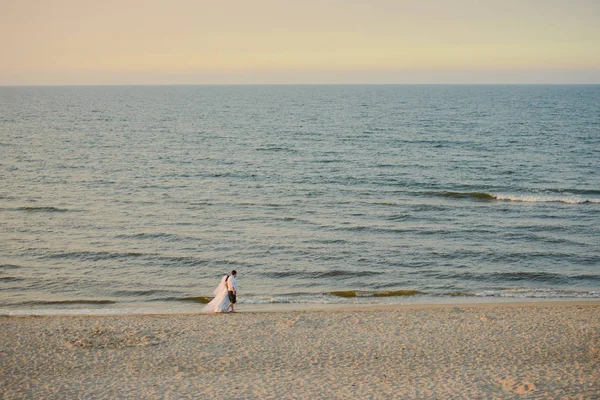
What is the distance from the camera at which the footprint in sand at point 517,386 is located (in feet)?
41.3

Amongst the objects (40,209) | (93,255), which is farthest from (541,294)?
(40,209)

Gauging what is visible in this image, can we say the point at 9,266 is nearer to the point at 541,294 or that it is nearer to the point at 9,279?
the point at 9,279

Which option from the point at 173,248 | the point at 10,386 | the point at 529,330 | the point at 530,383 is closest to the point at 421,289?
the point at 529,330

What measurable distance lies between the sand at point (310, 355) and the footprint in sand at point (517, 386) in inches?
1.7

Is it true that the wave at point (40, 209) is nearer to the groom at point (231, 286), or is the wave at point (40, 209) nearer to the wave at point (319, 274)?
the wave at point (319, 274)

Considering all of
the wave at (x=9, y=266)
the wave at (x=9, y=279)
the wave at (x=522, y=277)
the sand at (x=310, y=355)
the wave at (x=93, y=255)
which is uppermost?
the sand at (x=310, y=355)

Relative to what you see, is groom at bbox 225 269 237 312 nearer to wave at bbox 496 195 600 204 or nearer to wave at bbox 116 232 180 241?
wave at bbox 116 232 180 241

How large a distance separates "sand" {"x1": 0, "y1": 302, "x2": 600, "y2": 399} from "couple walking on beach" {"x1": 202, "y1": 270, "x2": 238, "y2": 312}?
71cm

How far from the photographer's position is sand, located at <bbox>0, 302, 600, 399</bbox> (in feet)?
42.0

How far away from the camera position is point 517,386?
12.8m

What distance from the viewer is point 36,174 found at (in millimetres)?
42938

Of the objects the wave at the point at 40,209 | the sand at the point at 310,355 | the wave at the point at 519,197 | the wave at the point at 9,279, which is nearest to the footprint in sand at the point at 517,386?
the sand at the point at 310,355

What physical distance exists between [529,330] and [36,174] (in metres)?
38.2

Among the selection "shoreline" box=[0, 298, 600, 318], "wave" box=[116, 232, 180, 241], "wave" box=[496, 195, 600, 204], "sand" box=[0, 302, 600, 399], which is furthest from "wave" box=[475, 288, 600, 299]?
"wave" box=[116, 232, 180, 241]
